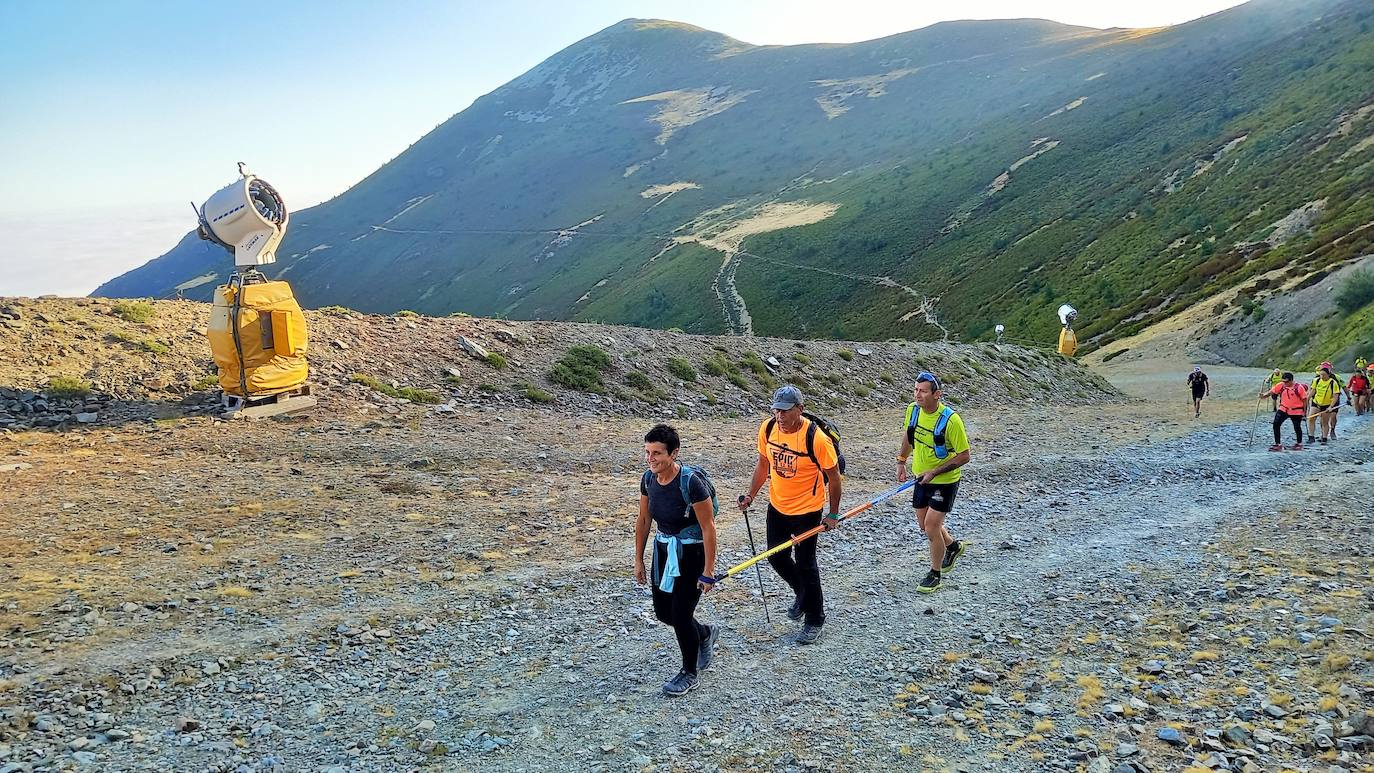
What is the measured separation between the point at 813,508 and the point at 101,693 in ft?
18.4

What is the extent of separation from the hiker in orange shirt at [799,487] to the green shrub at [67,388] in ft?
41.8

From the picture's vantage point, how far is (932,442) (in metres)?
7.88

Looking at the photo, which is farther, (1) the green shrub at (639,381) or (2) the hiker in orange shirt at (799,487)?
(1) the green shrub at (639,381)

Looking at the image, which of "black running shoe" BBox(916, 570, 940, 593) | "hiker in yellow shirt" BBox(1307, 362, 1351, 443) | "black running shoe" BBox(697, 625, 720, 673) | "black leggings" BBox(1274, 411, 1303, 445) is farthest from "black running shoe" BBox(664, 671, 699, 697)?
"hiker in yellow shirt" BBox(1307, 362, 1351, 443)

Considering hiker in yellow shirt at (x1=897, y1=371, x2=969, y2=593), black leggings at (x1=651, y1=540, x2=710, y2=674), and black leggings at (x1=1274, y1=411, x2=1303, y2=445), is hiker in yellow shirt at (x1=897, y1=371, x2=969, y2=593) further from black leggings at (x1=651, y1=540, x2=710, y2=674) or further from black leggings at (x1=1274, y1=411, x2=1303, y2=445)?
black leggings at (x1=1274, y1=411, x2=1303, y2=445)

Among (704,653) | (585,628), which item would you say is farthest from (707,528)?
(585,628)

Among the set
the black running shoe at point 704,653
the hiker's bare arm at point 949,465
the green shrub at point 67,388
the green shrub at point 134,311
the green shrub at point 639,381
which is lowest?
the black running shoe at point 704,653

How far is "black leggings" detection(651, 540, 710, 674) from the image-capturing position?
583 cm

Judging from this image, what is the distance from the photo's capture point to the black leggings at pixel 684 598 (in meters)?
5.83

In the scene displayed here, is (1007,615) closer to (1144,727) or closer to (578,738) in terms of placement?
(1144,727)

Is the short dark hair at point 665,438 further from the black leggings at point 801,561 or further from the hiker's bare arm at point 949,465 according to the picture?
the hiker's bare arm at point 949,465

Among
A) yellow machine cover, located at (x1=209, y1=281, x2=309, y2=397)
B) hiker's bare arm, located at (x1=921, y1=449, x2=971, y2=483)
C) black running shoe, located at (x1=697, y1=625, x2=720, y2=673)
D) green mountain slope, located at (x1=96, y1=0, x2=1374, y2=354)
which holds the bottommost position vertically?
black running shoe, located at (x1=697, y1=625, x2=720, y2=673)

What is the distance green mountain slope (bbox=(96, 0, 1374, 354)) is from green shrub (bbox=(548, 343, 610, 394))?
44.9 meters

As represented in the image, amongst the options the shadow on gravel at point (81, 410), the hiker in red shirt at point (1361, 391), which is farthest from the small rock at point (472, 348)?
the hiker in red shirt at point (1361, 391)
